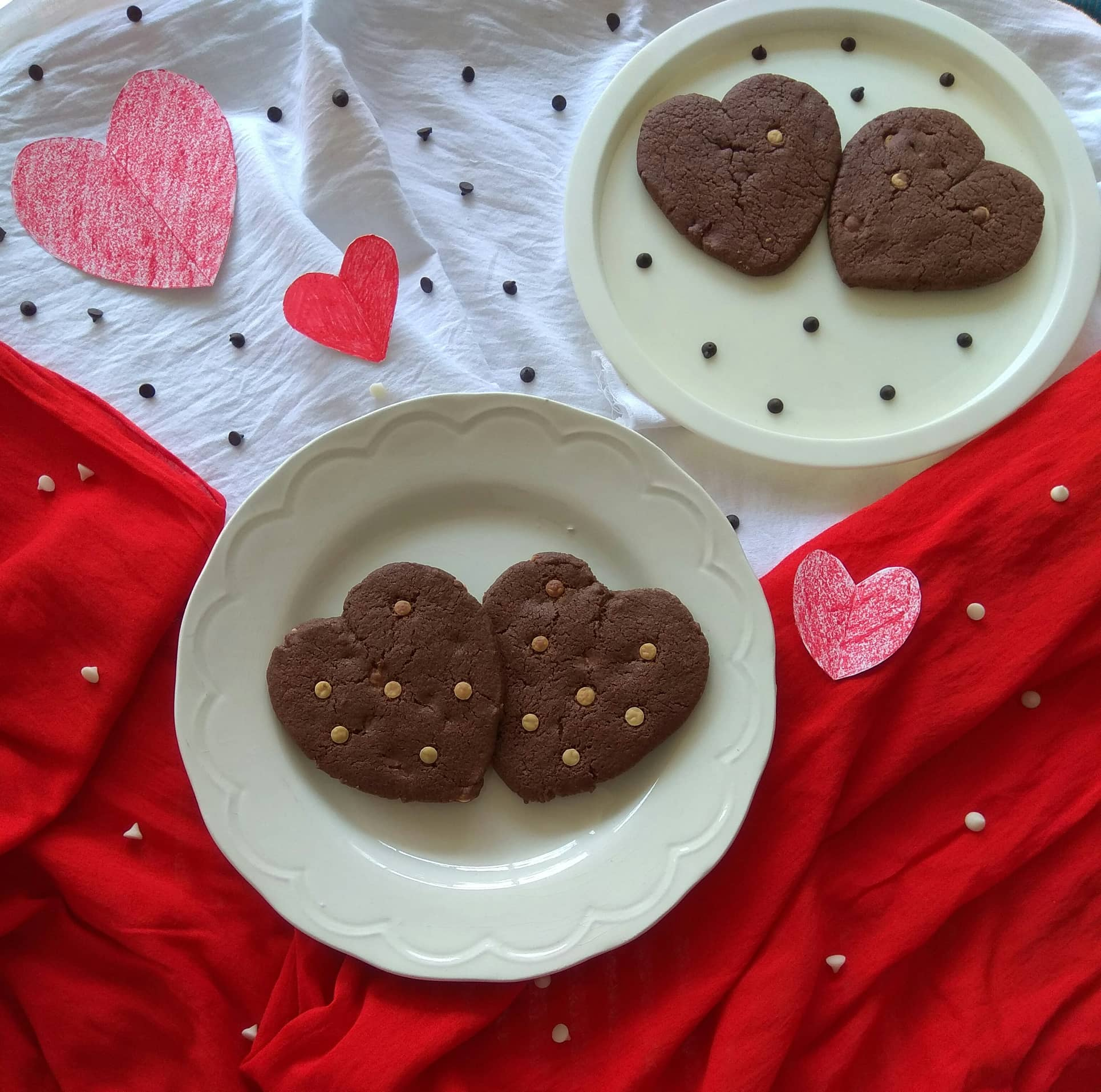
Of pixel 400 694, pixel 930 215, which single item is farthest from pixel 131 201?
pixel 930 215

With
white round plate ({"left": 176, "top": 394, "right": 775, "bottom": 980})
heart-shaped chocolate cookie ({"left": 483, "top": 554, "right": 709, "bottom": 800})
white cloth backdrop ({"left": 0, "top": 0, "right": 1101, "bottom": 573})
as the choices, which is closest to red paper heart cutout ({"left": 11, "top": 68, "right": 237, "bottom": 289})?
white cloth backdrop ({"left": 0, "top": 0, "right": 1101, "bottom": 573})

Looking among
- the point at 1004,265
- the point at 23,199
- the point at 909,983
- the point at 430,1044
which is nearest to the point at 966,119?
the point at 1004,265

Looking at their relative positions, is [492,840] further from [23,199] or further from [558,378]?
[23,199]

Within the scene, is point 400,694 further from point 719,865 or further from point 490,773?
point 719,865

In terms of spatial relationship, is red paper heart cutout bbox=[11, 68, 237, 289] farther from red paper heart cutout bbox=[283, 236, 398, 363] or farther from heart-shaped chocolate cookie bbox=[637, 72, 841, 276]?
heart-shaped chocolate cookie bbox=[637, 72, 841, 276]

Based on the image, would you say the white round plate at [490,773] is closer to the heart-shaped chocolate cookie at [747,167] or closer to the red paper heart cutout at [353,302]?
the red paper heart cutout at [353,302]

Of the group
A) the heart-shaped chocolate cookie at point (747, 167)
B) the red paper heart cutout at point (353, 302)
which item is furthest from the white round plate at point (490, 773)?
the heart-shaped chocolate cookie at point (747, 167)
